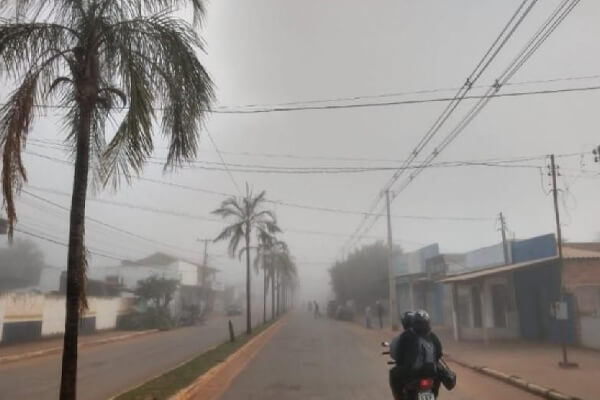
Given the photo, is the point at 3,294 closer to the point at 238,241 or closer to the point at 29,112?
the point at 238,241

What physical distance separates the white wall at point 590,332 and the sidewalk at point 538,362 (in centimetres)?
49

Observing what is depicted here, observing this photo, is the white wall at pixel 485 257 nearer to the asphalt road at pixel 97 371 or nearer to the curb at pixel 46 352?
the asphalt road at pixel 97 371

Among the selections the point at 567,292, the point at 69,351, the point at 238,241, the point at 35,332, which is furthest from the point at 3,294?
the point at 567,292

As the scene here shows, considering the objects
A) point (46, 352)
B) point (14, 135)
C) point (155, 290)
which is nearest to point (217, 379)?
point (14, 135)

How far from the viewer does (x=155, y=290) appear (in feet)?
150

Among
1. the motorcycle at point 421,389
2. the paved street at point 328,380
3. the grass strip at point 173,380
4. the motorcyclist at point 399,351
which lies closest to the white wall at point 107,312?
the grass strip at point 173,380

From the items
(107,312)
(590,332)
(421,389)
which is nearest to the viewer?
(421,389)

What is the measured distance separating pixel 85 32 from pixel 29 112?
4.81ft

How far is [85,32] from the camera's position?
26.1ft

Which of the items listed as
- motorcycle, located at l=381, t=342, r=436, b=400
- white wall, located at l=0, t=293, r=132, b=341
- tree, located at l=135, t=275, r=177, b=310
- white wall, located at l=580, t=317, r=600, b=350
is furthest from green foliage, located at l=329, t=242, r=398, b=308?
motorcycle, located at l=381, t=342, r=436, b=400

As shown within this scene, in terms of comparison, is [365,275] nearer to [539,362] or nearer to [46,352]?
[46,352]

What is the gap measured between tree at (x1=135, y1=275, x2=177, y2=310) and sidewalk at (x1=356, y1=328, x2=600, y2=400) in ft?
90.7

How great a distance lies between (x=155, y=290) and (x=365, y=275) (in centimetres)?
2731

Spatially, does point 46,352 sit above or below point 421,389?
below
